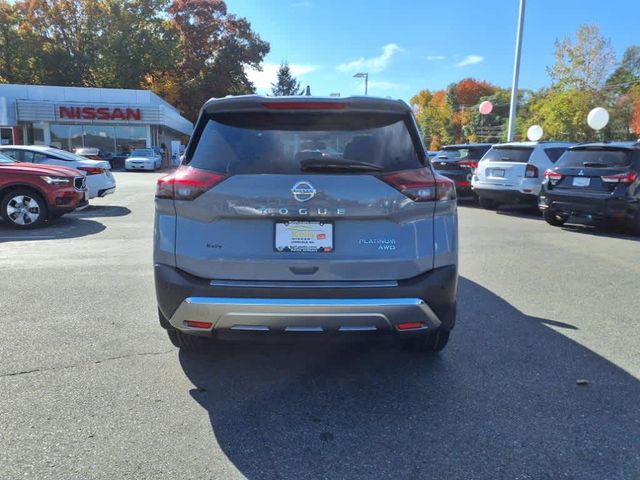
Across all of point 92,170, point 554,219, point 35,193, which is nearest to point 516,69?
point 554,219

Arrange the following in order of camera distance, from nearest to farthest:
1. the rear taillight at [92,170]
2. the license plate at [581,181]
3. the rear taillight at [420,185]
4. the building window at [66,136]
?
the rear taillight at [420,185] → the license plate at [581,181] → the rear taillight at [92,170] → the building window at [66,136]

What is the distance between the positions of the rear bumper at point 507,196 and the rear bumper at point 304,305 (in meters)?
10.4

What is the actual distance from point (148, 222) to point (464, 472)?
926 cm

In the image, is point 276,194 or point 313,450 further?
point 276,194

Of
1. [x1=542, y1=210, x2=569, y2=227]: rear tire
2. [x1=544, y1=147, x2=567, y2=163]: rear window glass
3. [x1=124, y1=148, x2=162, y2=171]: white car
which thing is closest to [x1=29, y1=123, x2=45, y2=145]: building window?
[x1=124, y1=148, x2=162, y2=171]: white car

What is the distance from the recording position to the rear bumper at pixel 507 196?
494 inches

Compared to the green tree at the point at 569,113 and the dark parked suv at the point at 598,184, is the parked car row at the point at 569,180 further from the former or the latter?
the green tree at the point at 569,113

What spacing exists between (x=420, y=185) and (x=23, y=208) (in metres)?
9.14

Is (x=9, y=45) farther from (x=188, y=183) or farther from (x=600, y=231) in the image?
(x=188, y=183)

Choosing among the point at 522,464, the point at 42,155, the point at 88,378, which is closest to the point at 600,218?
the point at 522,464

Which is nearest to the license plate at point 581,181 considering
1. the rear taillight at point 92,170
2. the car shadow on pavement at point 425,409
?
the car shadow on pavement at point 425,409

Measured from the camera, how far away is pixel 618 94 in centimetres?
5100

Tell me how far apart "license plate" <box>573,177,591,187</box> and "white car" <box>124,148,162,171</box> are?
27.8m

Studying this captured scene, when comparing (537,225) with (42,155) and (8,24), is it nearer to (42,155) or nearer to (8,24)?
(42,155)
